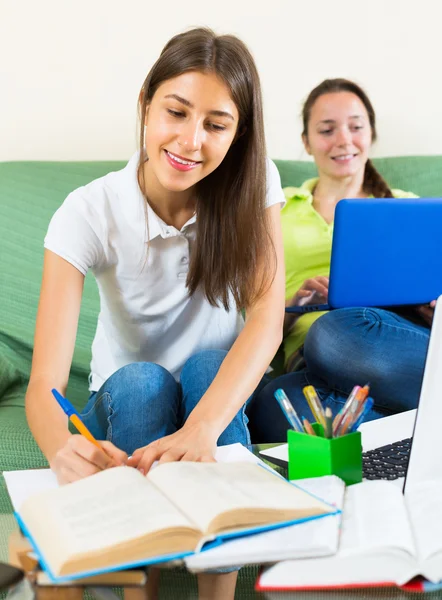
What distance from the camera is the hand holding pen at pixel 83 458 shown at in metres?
0.77

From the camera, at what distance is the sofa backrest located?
1.68 metres

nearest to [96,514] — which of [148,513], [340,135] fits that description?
[148,513]

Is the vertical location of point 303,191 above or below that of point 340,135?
below

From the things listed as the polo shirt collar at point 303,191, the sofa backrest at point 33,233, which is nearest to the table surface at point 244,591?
the sofa backrest at point 33,233

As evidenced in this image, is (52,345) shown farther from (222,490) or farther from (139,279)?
(222,490)

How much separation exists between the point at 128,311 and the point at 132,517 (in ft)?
2.28

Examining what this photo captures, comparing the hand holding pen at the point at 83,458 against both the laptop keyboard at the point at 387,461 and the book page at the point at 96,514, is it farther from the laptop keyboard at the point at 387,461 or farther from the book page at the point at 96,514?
the laptop keyboard at the point at 387,461

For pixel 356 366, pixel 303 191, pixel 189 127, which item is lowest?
pixel 356 366

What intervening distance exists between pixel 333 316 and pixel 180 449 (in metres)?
0.70

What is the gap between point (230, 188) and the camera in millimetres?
1234

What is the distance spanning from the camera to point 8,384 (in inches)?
62.4

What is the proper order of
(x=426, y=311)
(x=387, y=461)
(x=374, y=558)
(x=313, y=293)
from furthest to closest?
1. (x=313, y=293)
2. (x=426, y=311)
3. (x=387, y=461)
4. (x=374, y=558)

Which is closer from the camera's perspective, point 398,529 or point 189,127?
point 398,529

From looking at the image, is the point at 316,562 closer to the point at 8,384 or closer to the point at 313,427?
the point at 313,427
